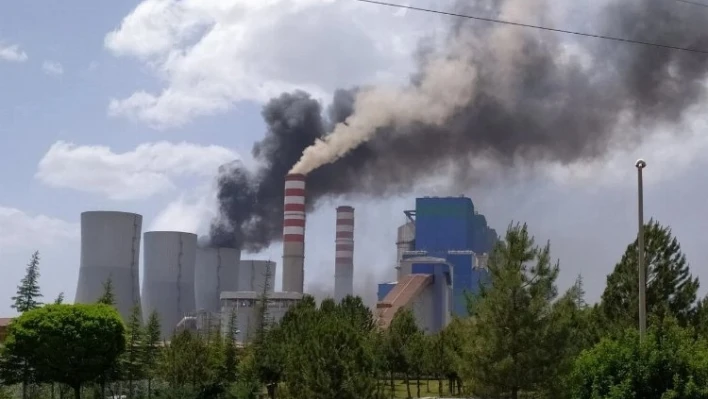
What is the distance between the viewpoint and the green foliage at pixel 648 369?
13828mm

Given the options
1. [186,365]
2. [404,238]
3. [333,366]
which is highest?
[404,238]

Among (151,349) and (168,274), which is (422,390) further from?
(168,274)

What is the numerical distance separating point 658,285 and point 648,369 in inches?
349

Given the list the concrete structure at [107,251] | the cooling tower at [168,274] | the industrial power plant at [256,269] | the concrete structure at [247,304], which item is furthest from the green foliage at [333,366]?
the concrete structure at [247,304]

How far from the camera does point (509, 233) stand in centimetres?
1791

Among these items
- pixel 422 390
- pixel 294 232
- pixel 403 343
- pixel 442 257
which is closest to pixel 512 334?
pixel 403 343

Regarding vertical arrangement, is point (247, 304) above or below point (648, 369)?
above

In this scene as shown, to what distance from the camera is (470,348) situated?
16984 millimetres

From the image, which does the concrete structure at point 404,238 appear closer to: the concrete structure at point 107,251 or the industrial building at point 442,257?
the industrial building at point 442,257

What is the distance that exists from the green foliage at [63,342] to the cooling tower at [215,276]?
A: 46.1 m

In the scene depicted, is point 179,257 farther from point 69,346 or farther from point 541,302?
point 541,302

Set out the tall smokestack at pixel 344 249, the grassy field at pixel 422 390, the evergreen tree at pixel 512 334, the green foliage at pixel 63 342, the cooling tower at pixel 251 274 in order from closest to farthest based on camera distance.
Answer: the evergreen tree at pixel 512 334 → the green foliage at pixel 63 342 → the grassy field at pixel 422 390 → the cooling tower at pixel 251 274 → the tall smokestack at pixel 344 249

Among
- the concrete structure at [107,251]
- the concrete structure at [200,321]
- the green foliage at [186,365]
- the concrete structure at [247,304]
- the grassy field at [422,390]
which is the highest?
the concrete structure at [107,251]

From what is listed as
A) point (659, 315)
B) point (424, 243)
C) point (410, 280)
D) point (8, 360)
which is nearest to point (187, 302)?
point (410, 280)
